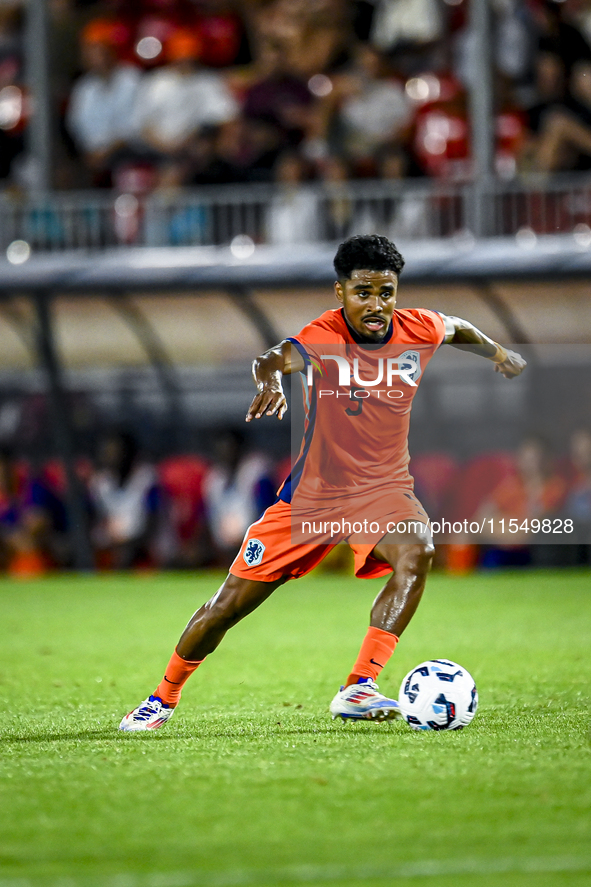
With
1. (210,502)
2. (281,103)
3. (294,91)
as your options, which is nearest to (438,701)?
(210,502)

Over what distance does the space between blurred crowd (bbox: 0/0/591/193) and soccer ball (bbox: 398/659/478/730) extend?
31.4 ft

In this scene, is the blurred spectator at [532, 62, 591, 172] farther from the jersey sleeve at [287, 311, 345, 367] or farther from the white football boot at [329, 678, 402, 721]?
the white football boot at [329, 678, 402, 721]

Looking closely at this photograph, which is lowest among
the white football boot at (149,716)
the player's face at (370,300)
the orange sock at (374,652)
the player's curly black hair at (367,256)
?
the white football boot at (149,716)

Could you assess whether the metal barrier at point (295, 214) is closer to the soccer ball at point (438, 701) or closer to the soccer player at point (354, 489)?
the soccer player at point (354, 489)

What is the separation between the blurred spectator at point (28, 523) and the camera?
48.6 feet

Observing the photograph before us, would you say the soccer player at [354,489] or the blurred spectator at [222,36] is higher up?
the blurred spectator at [222,36]

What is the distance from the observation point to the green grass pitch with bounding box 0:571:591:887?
3.49 meters

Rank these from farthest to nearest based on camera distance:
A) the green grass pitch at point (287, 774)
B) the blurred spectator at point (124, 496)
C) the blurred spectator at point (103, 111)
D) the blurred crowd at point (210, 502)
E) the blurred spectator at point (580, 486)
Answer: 1. the blurred spectator at point (103, 111)
2. the blurred spectator at point (124, 496)
3. the blurred crowd at point (210, 502)
4. the blurred spectator at point (580, 486)
5. the green grass pitch at point (287, 774)

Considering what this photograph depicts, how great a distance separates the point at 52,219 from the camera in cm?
1498

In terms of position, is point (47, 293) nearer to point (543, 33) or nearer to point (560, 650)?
point (543, 33)

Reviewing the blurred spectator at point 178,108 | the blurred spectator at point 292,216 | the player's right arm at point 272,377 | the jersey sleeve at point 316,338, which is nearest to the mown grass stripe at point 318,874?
the player's right arm at point 272,377

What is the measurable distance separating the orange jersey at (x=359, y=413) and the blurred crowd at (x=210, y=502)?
7634mm

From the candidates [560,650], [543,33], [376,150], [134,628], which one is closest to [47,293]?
[376,150]

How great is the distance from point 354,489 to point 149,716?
1285 millimetres
